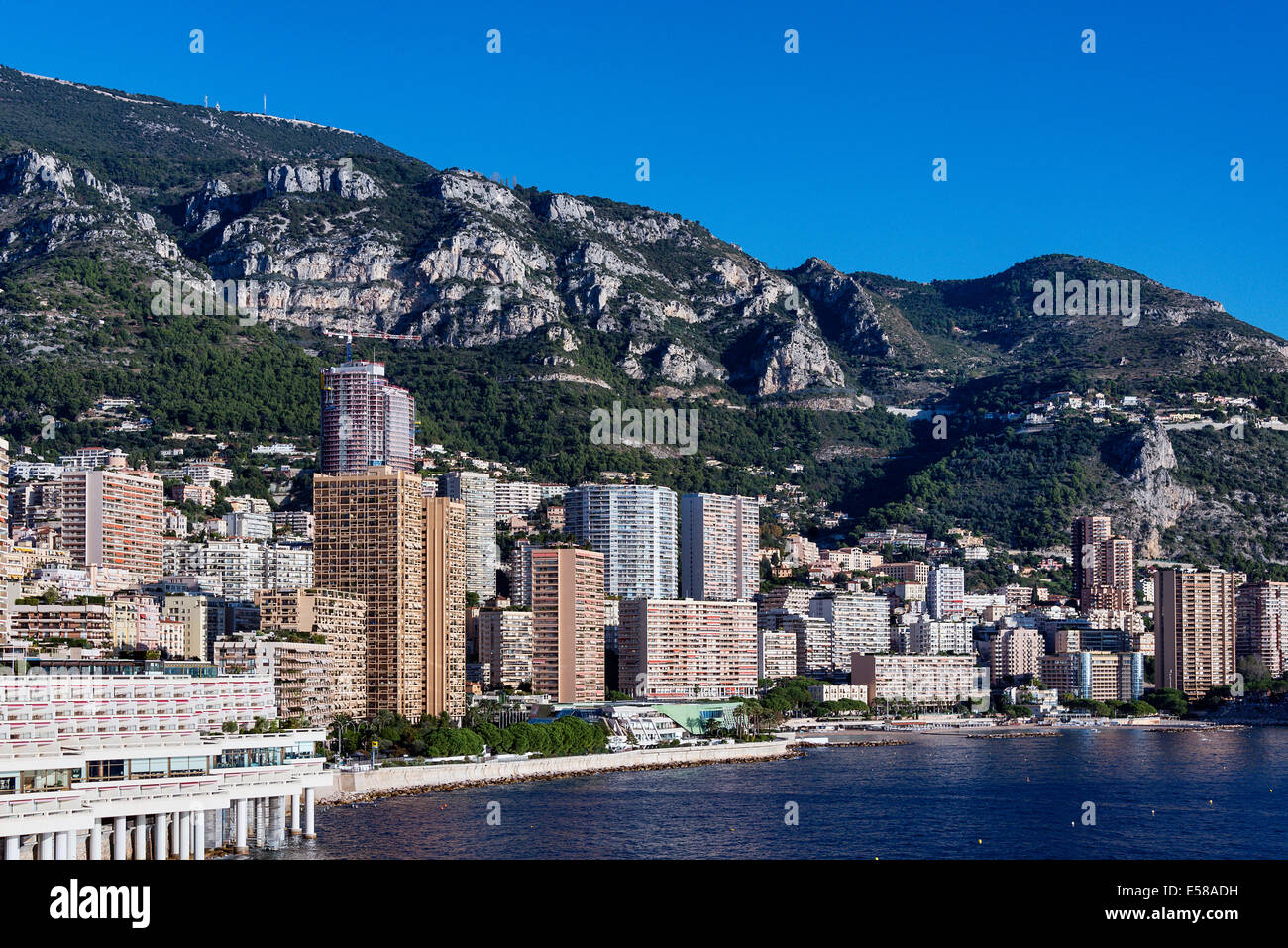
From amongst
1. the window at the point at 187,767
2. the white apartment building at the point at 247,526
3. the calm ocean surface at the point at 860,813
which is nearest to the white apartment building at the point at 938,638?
the calm ocean surface at the point at 860,813

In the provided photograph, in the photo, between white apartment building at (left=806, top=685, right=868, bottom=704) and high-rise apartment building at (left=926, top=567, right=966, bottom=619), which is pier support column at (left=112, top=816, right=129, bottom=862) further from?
high-rise apartment building at (left=926, top=567, right=966, bottom=619)

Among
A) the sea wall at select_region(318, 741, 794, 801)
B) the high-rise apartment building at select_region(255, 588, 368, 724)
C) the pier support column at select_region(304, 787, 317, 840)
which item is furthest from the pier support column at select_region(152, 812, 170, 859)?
the high-rise apartment building at select_region(255, 588, 368, 724)

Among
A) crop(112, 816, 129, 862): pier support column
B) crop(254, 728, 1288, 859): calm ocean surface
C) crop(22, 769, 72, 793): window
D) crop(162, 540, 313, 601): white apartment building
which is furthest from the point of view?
crop(162, 540, 313, 601): white apartment building

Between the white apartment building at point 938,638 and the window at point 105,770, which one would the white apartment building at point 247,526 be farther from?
the window at point 105,770
